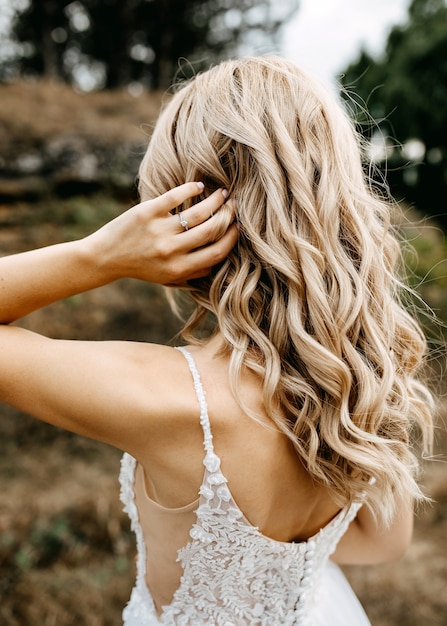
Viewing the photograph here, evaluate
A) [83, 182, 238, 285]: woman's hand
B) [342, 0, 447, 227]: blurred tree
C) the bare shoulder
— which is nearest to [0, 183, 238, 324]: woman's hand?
[83, 182, 238, 285]: woman's hand

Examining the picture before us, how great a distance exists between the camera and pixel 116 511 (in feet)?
13.2

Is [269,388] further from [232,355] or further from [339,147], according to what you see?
[339,147]

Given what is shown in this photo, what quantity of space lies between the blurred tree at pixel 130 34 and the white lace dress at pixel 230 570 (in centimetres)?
1092

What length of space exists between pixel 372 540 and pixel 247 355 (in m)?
1.02

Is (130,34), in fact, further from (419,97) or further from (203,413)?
(203,413)

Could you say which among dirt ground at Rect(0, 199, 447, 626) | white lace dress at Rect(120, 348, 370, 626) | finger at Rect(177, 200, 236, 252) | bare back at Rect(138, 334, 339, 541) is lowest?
dirt ground at Rect(0, 199, 447, 626)

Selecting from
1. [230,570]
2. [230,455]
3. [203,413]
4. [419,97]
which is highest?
[203,413]

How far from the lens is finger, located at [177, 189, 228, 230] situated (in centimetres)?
137

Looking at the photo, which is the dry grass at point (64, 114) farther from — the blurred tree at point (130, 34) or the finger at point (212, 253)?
the finger at point (212, 253)

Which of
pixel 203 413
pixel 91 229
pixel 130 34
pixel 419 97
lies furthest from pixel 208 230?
pixel 419 97

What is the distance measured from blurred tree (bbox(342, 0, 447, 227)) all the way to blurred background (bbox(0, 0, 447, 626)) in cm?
664

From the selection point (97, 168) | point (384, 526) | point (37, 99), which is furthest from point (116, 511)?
point (37, 99)

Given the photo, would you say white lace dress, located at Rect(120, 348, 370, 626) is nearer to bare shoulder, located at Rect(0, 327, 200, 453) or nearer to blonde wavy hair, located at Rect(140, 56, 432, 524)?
bare shoulder, located at Rect(0, 327, 200, 453)

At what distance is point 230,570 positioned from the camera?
4.71ft
